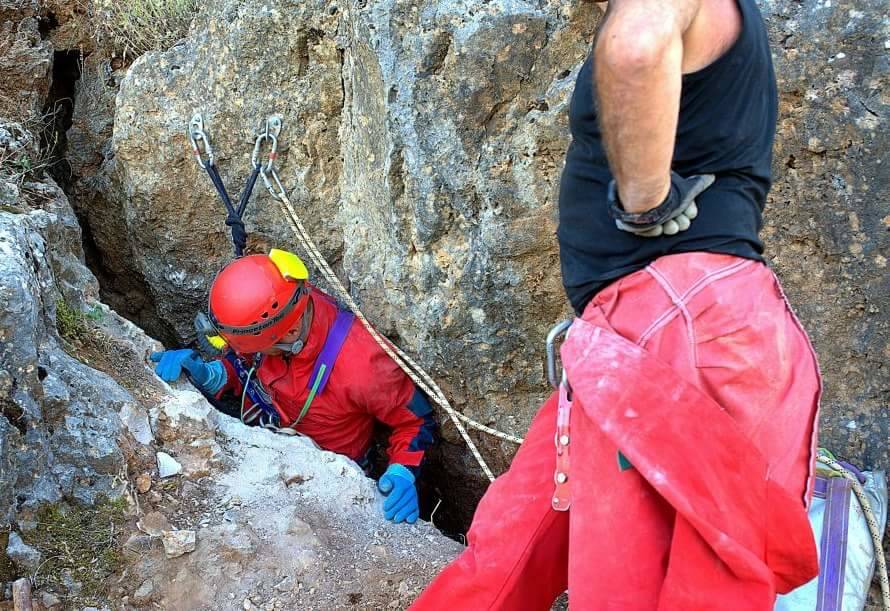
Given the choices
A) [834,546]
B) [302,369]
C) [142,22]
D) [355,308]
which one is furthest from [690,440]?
[142,22]

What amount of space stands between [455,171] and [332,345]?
4.31 feet

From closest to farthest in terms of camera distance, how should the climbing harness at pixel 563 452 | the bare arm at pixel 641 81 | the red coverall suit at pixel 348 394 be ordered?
the bare arm at pixel 641 81, the climbing harness at pixel 563 452, the red coverall suit at pixel 348 394

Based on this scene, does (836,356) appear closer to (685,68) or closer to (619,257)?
(619,257)

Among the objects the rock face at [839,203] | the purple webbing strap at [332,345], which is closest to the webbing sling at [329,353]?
the purple webbing strap at [332,345]

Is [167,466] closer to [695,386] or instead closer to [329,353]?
[329,353]

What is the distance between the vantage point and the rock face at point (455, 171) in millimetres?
2816

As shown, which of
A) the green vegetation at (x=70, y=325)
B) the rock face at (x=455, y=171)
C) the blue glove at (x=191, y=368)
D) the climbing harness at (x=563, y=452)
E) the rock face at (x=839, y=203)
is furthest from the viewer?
the blue glove at (x=191, y=368)

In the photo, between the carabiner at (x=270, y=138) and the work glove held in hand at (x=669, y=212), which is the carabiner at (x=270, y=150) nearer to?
the carabiner at (x=270, y=138)

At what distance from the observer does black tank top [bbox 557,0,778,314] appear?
1.80 meters

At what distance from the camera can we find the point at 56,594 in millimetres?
2604

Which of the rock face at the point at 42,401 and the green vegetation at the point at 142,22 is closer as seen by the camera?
the rock face at the point at 42,401

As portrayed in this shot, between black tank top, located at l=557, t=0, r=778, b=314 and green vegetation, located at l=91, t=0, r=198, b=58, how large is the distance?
3.07m

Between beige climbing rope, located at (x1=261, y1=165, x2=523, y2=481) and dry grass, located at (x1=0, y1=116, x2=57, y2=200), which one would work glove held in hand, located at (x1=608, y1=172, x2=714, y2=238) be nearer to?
beige climbing rope, located at (x1=261, y1=165, x2=523, y2=481)

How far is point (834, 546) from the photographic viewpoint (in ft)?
8.61
